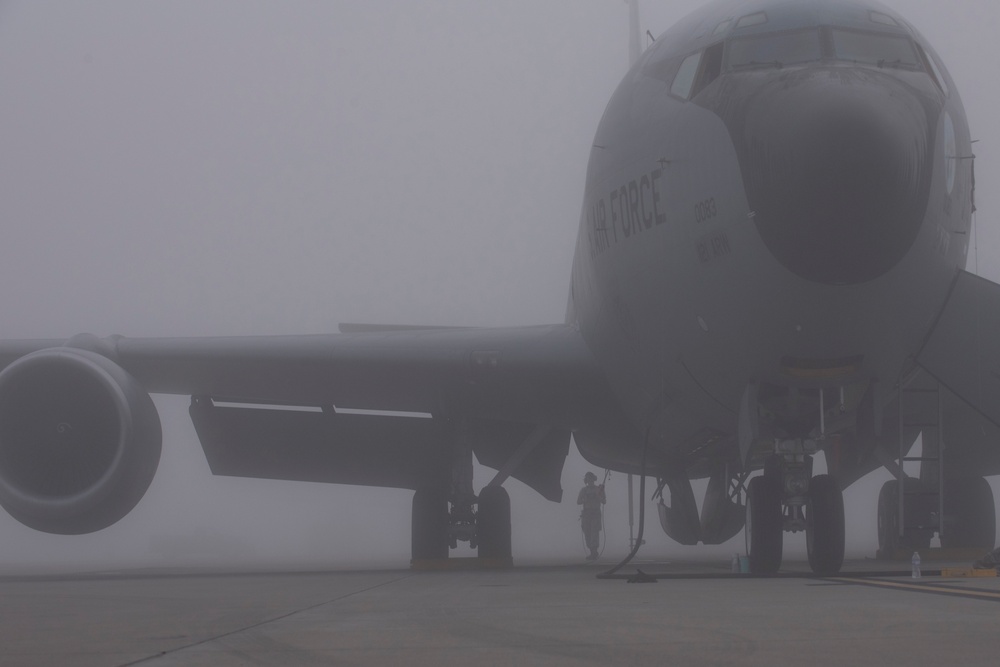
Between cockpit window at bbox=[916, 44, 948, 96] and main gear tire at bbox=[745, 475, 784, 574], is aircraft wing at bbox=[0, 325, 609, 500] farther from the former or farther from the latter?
cockpit window at bbox=[916, 44, 948, 96]

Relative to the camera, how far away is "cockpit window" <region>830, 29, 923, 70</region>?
8.93m

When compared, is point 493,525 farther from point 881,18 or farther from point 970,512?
point 881,18

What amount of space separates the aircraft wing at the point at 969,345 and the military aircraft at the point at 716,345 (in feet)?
0.06

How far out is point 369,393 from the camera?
14.2 m

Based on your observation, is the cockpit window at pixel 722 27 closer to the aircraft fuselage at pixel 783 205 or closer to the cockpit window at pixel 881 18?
the aircraft fuselage at pixel 783 205

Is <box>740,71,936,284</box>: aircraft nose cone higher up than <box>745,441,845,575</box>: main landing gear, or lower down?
higher up

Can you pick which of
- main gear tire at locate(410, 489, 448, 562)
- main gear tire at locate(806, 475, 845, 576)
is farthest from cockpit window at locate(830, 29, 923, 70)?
main gear tire at locate(410, 489, 448, 562)

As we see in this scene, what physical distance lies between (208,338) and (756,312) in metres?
7.25

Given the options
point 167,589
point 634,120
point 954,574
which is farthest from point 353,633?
point 634,120

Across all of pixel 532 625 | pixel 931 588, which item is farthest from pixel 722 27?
pixel 532 625

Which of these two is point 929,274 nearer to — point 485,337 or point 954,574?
point 954,574

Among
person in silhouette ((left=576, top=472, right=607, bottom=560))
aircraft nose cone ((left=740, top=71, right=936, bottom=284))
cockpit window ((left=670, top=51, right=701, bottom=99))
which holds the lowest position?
person in silhouette ((left=576, top=472, right=607, bottom=560))

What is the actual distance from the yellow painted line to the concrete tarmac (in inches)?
0.6

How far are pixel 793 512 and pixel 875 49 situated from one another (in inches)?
140
